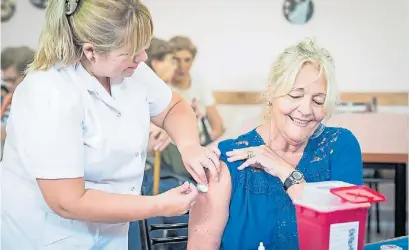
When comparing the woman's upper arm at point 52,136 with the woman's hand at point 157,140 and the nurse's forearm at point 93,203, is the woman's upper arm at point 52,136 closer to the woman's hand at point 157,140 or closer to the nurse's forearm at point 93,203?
the nurse's forearm at point 93,203

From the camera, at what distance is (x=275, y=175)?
55.7 inches

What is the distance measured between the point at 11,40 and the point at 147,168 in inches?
35.4

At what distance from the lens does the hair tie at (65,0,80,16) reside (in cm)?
120

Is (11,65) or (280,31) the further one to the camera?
(11,65)

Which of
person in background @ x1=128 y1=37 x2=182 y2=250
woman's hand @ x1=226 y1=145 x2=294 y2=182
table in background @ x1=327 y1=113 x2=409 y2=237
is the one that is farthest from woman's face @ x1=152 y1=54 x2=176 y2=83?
woman's hand @ x1=226 y1=145 x2=294 y2=182

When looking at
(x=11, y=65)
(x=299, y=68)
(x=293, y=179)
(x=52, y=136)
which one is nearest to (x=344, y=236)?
(x=293, y=179)

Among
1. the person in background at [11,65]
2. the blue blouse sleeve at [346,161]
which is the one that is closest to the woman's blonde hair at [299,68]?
the blue blouse sleeve at [346,161]

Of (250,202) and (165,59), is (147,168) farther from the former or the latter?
(250,202)

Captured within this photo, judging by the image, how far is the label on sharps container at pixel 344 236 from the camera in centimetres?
104

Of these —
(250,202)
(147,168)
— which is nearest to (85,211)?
(250,202)

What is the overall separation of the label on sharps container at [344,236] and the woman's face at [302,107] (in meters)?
0.45

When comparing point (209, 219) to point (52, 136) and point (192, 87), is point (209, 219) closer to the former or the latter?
point (52, 136)

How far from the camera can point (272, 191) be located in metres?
1.47

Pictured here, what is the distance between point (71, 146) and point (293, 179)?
21.6 inches
